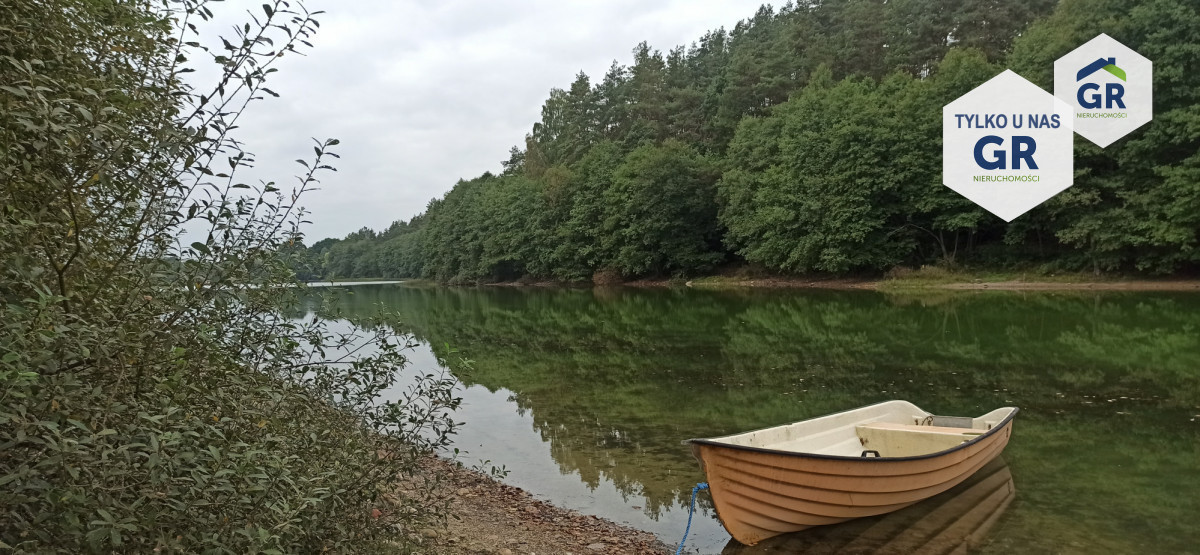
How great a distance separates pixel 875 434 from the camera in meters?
8.04

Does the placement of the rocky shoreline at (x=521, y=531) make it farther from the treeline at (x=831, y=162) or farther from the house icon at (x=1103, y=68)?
Answer: the house icon at (x=1103, y=68)

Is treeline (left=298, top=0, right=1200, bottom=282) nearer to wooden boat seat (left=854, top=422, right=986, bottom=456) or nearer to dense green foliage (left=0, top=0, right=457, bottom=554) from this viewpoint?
wooden boat seat (left=854, top=422, right=986, bottom=456)

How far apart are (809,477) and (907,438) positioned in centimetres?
243

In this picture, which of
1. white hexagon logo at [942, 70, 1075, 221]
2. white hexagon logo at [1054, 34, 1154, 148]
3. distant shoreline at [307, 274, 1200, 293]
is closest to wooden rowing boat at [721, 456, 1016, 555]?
distant shoreline at [307, 274, 1200, 293]

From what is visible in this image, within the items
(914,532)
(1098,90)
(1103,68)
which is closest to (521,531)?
(914,532)

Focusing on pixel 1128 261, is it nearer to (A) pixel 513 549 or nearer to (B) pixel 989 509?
(B) pixel 989 509

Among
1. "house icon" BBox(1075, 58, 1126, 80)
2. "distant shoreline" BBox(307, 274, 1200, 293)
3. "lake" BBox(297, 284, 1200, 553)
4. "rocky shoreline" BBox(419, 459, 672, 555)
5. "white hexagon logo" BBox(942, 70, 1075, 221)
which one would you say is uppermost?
"house icon" BBox(1075, 58, 1126, 80)

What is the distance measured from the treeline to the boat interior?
23309 mm

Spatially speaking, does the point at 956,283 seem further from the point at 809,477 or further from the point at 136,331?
the point at 136,331

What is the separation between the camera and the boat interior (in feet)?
24.6

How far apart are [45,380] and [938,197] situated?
39803 millimetres

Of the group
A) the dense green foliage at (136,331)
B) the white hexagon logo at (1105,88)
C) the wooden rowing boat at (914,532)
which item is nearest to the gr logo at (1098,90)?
the white hexagon logo at (1105,88)

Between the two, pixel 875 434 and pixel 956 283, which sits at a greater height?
pixel 956 283

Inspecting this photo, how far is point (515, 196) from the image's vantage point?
240 ft
